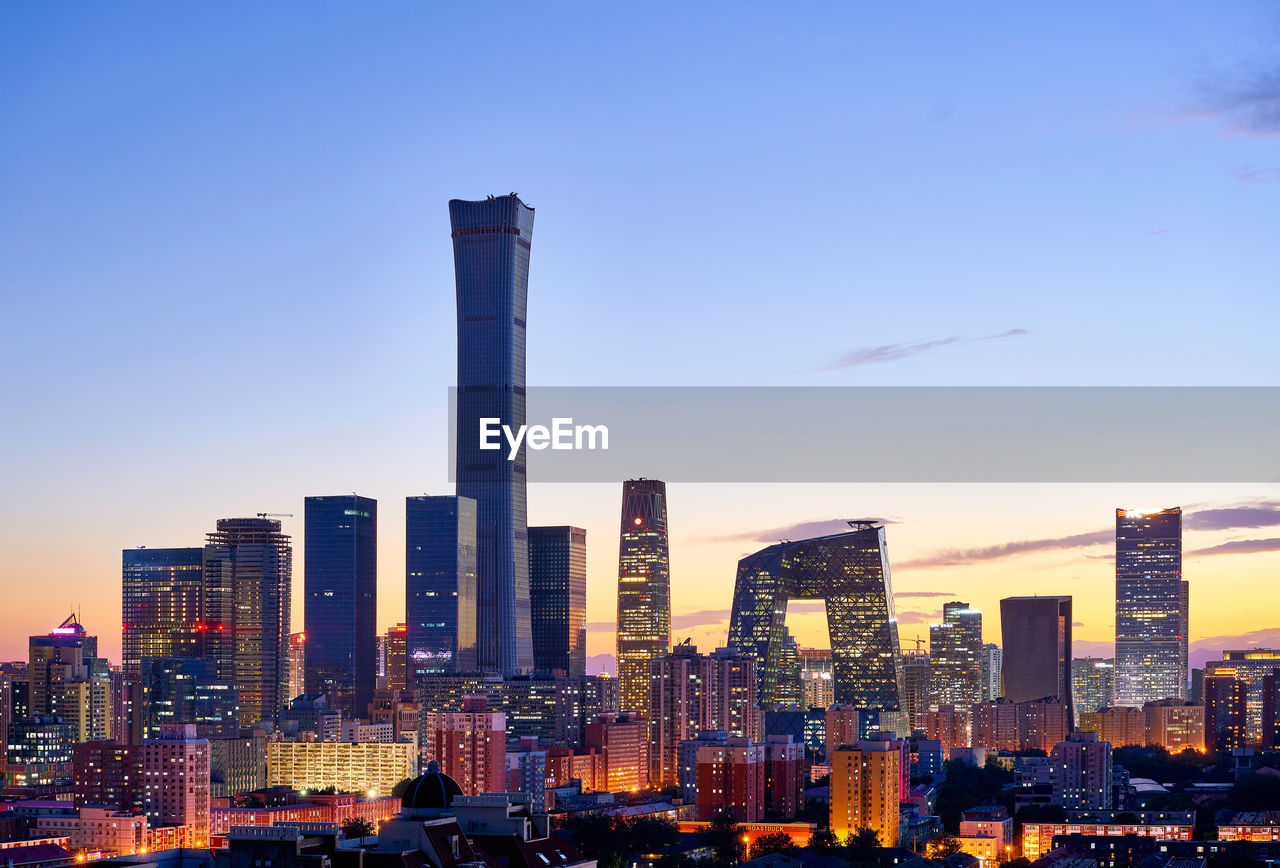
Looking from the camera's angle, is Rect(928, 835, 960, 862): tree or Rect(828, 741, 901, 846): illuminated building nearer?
Rect(928, 835, 960, 862): tree

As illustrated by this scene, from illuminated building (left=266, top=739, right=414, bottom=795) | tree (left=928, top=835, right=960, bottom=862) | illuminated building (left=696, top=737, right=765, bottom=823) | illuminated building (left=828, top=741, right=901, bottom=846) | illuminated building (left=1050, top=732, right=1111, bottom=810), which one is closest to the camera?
tree (left=928, top=835, right=960, bottom=862)

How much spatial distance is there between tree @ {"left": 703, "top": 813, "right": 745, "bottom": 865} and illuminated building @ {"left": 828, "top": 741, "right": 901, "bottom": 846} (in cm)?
719

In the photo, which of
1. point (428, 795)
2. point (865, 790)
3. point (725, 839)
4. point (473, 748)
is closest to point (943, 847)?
point (865, 790)

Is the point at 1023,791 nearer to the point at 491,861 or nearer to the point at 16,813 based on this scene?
the point at 16,813

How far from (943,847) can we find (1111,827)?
37.9ft

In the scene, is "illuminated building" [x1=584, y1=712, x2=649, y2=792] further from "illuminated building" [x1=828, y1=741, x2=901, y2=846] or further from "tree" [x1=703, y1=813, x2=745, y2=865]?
"tree" [x1=703, y1=813, x2=745, y2=865]

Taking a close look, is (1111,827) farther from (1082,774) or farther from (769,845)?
(1082,774)

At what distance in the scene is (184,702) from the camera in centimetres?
18512

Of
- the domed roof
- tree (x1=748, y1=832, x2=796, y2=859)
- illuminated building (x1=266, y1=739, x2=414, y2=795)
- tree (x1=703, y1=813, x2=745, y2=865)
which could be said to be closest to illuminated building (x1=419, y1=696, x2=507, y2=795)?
tree (x1=703, y1=813, x2=745, y2=865)

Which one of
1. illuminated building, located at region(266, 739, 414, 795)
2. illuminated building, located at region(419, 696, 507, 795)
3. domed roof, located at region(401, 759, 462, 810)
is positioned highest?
domed roof, located at region(401, 759, 462, 810)

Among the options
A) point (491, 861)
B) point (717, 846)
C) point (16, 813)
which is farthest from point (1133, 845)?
point (491, 861)

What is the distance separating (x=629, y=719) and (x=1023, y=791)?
4724 centimetres

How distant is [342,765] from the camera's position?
6324 inches

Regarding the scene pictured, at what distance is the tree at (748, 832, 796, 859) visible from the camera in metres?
110
